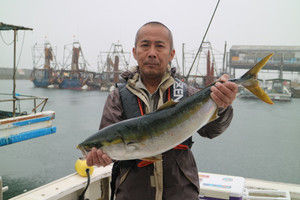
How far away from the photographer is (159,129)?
2008 mm

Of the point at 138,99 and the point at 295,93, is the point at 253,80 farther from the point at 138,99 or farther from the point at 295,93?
the point at 295,93

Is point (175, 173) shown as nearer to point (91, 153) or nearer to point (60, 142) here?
point (91, 153)

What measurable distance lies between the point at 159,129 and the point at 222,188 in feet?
9.10

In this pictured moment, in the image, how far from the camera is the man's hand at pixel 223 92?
6.55 ft

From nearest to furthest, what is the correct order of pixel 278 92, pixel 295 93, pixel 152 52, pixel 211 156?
pixel 152 52
pixel 211 156
pixel 278 92
pixel 295 93

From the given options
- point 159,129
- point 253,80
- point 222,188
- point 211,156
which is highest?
point 253,80

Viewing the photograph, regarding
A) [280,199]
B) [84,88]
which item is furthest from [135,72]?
[84,88]

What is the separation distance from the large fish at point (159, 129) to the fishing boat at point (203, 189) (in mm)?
A: 2248

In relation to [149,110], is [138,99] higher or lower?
higher

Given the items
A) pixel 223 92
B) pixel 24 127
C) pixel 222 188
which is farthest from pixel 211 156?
pixel 223 92

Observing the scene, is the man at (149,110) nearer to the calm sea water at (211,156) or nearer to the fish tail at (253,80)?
the fish tail at (253,80)

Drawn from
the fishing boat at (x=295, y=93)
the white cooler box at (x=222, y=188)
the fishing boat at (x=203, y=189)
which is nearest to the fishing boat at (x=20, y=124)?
the fishing boat at (x=203, y=189)

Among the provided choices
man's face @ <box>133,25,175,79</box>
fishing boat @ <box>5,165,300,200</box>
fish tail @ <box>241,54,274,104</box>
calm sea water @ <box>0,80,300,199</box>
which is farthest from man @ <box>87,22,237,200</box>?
calm sea water @ <box>0,80,300,199</box>

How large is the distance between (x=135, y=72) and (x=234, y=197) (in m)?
2.69
